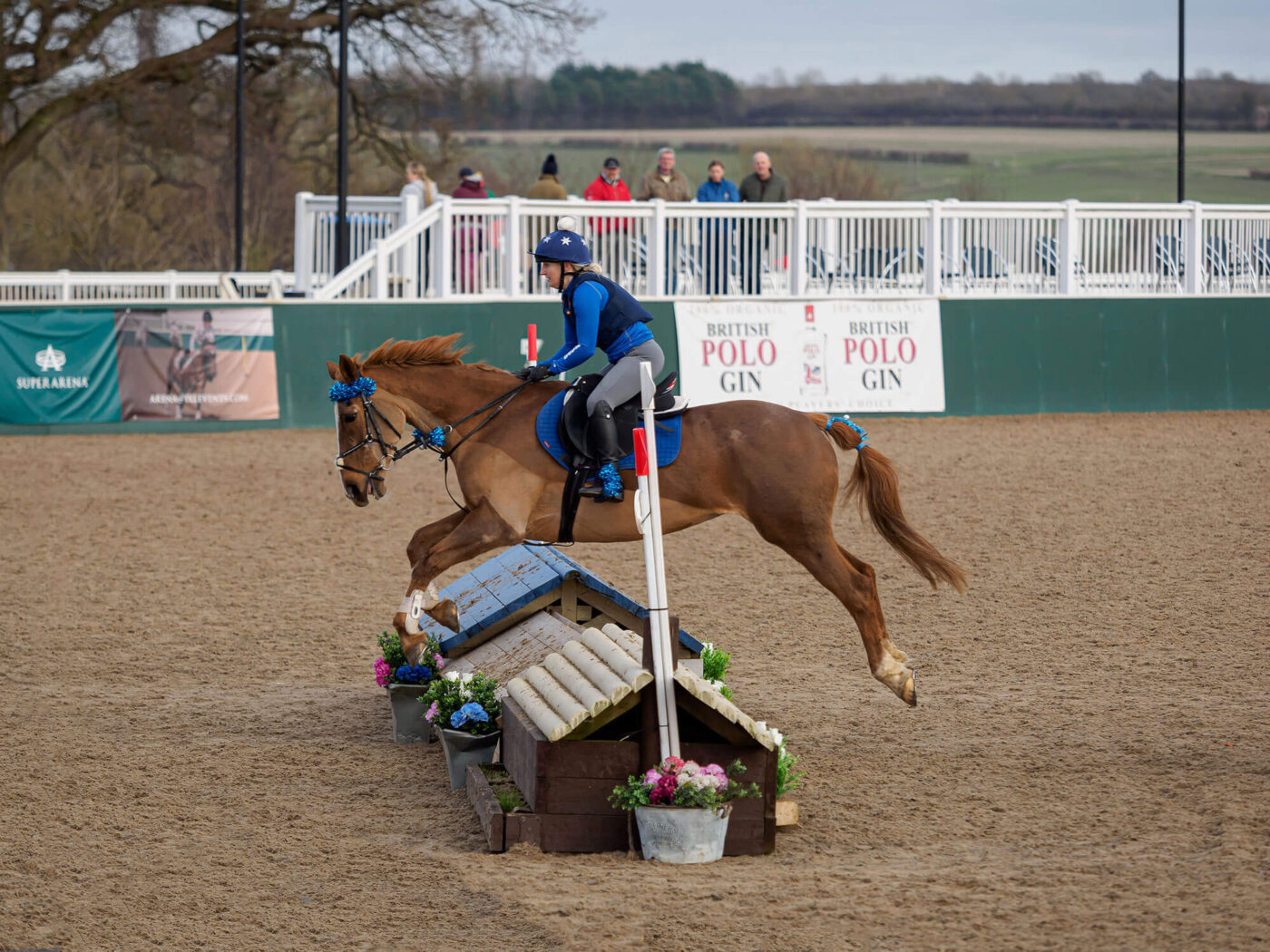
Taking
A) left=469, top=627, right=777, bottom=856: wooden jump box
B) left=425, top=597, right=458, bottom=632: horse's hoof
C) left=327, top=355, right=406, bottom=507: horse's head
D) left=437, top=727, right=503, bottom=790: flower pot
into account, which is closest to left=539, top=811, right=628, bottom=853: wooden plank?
left=469, top=627, right=777, bottom=856: wooden jump box

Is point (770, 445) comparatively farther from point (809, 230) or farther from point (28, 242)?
point (28, 242)

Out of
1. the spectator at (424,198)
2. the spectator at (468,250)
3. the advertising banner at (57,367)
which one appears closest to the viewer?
the advertising banner at (57,367)

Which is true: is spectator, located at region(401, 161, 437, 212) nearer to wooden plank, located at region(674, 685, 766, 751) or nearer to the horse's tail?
the horse's tail

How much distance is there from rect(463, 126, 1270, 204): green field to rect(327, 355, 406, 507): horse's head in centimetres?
4344

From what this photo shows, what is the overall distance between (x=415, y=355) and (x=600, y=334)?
1.08 m

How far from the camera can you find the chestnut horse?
7.63 metres

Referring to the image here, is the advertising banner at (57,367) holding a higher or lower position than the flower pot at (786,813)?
higher

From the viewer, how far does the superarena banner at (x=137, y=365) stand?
728 inches

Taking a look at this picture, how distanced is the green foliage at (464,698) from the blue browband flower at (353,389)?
5.61ft

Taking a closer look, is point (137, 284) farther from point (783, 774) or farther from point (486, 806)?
point (783, 774)

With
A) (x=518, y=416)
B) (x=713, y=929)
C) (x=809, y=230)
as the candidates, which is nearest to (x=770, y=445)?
(x=518, y=416)

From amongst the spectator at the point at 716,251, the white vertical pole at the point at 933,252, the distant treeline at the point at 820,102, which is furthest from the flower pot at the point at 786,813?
the distant treeline at the point at 820,102

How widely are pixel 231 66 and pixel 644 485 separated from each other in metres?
30.9

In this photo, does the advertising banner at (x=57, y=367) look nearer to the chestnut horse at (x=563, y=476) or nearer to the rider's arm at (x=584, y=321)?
the chestnut horse at (x=563, y=476)
